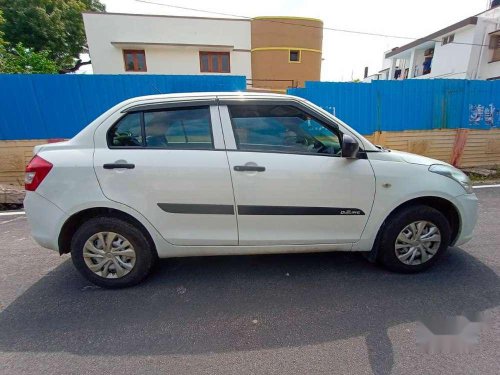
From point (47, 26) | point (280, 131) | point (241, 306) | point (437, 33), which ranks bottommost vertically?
point (241, 306)

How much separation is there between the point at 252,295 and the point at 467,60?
24.5 m

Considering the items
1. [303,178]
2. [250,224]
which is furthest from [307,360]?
[303,178]

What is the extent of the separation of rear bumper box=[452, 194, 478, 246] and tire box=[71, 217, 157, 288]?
3.01 meters

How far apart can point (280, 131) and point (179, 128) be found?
930mm

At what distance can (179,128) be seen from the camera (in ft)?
8.11

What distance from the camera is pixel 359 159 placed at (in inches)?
97.2

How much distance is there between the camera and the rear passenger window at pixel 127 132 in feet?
7.97

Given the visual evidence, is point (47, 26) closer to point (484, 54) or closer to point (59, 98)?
point (59, 98)

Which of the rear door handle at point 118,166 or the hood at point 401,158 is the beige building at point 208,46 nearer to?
the hood at point 401,158

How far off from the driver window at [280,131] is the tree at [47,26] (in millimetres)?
20693

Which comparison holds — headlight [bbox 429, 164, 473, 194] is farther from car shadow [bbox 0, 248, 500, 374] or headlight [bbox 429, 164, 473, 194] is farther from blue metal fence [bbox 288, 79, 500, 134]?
blue metal fence [bbox 288, 79, 500, 134]

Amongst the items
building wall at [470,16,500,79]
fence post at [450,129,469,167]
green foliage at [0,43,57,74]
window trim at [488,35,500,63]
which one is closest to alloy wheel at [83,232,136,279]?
fence post at [450,129,469,167]

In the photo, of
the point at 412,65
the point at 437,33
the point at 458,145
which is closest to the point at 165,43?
the point at 458,145

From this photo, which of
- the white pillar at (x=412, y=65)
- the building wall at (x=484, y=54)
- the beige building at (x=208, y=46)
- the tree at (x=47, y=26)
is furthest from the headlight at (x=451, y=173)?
the white pillar at (x=412, y=65)
